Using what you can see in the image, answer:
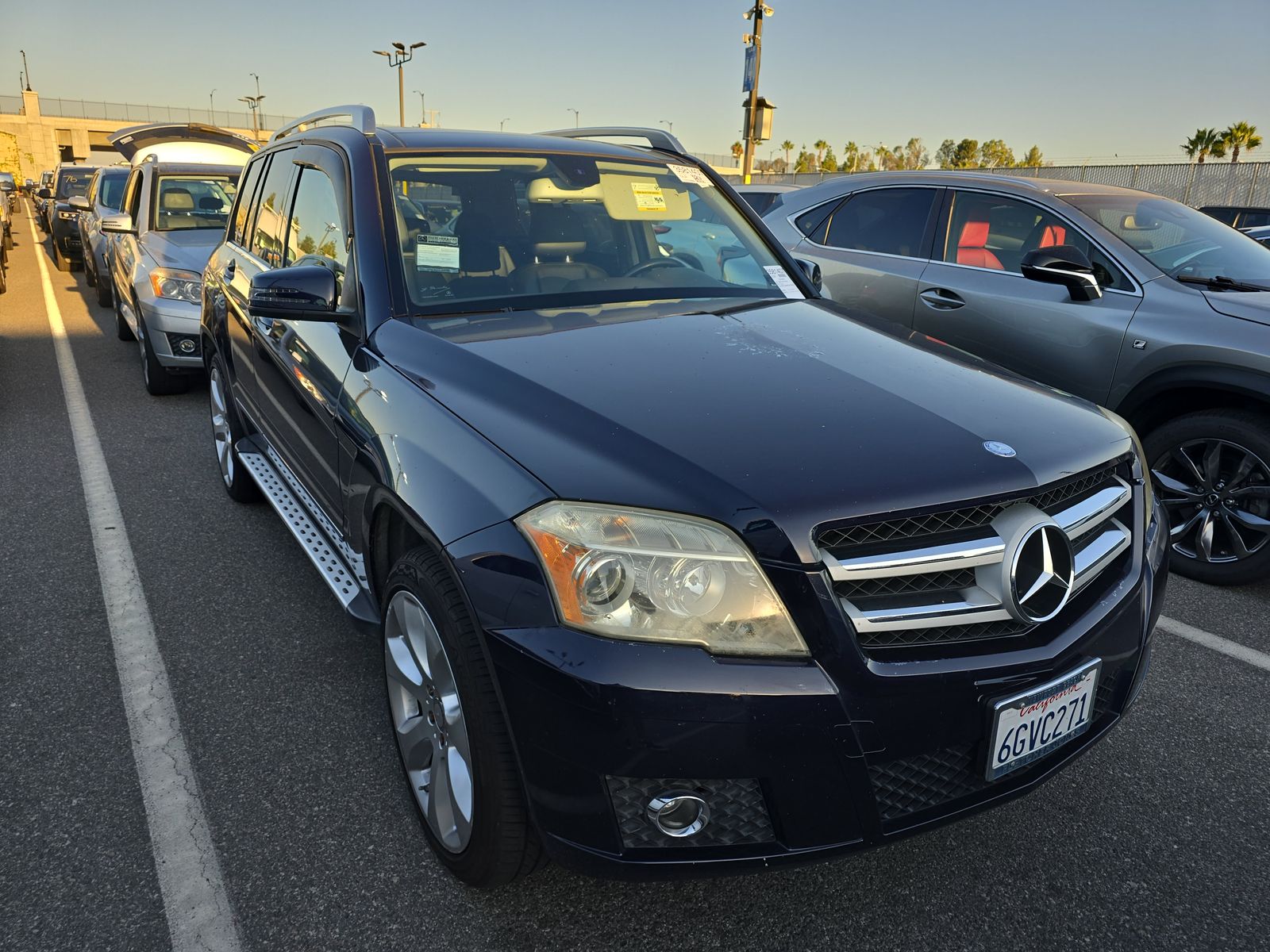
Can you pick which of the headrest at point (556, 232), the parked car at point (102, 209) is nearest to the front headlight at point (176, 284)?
the parked car at point (102, 209)

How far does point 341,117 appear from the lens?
3.63 metres

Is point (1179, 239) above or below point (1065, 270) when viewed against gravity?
above

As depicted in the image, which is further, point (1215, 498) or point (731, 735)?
point (1215, 498)

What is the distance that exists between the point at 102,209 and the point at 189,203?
3.77 m

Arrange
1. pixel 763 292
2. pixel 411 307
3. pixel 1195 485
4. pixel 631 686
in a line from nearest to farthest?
pixel 631 686, pixel 411 307, pixel 763 292, pixel 1195 485

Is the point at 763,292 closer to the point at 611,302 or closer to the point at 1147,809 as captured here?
the point at 611,302

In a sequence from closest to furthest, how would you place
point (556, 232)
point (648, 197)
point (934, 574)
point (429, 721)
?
point (934, 574), point (429, 721), point (556, 232), point (648, 197)

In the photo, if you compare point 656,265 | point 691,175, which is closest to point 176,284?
point 691,175

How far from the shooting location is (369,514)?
249 centimetres

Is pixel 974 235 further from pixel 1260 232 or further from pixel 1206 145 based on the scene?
pixel 1206 145

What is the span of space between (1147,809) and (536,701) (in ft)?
6.13

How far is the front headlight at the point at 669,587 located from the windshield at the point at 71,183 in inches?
838

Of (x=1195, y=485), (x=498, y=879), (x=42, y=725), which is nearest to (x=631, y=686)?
(x=498, y=879)

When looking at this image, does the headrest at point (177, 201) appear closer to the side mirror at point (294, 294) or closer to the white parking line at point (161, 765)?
the white parking line at point (161, 765)
